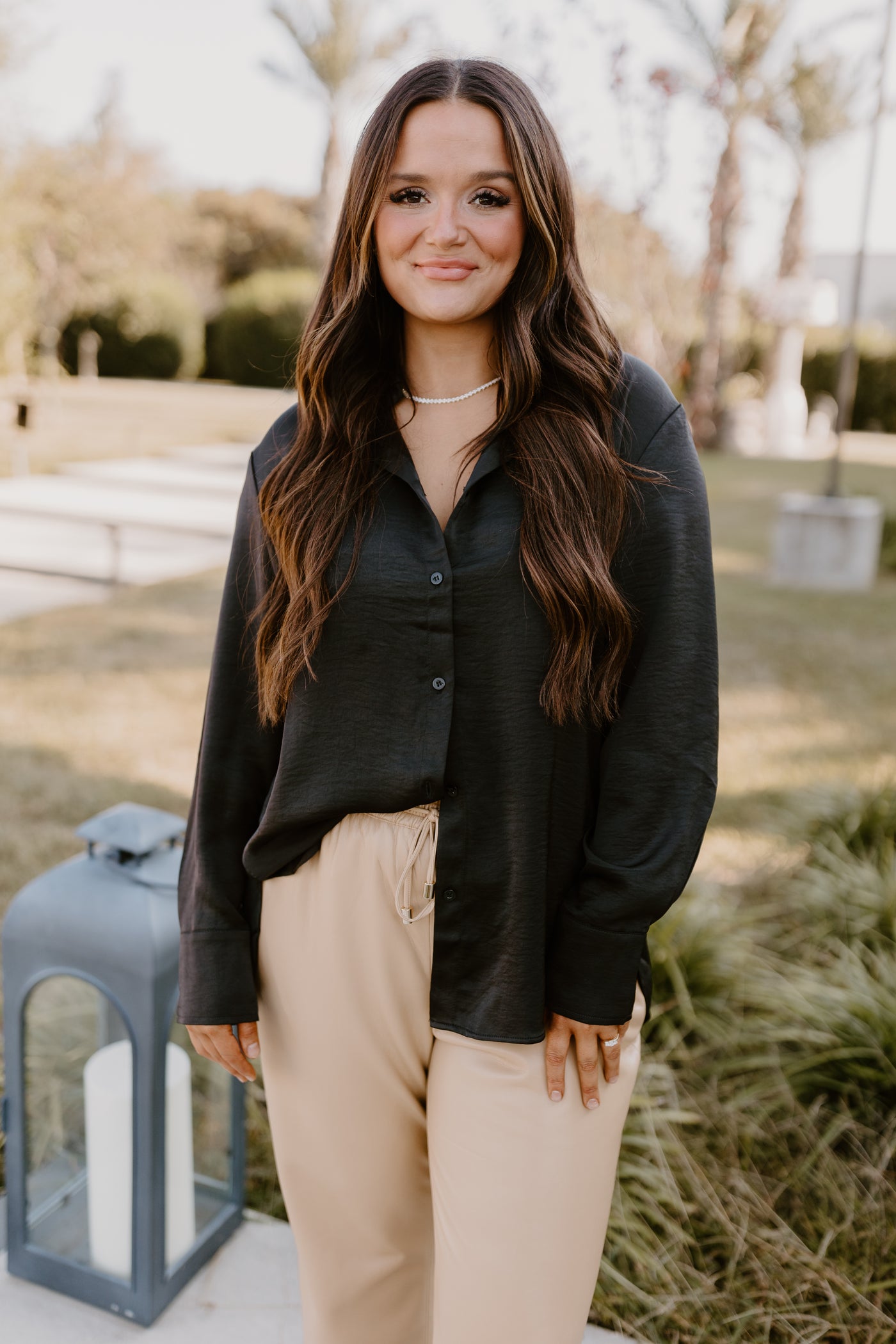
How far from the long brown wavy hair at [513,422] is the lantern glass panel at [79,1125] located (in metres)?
0.96

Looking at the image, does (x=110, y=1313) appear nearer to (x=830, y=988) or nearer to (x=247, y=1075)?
(x=247, y=1075)

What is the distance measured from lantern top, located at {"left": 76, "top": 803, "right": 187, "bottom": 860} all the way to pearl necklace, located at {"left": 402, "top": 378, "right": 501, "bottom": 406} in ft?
3.10

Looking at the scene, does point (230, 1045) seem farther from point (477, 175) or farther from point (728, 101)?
point (728, 101)

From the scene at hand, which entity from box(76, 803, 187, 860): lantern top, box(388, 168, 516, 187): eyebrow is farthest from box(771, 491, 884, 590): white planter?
box(388, 168, 516, 187): eyebrow

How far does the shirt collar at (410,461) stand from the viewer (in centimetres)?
145

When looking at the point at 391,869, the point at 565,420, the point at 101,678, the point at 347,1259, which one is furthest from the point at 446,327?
the point at 101,678

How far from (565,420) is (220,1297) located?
1.87 m

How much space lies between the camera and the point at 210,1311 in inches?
86.2

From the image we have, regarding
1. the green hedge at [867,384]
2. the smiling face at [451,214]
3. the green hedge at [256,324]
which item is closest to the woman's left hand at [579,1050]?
the smiling face at [451,214]

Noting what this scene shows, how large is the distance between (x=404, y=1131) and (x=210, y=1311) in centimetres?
96

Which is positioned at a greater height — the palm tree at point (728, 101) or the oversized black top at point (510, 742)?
the palm tree at point (728, 101)

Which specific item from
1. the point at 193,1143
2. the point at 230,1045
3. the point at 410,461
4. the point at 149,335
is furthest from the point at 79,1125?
the point at 149,335

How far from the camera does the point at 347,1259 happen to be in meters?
1.64

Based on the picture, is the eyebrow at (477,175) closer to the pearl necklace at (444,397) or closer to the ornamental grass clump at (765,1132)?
the pearl necklace at (444,397)
